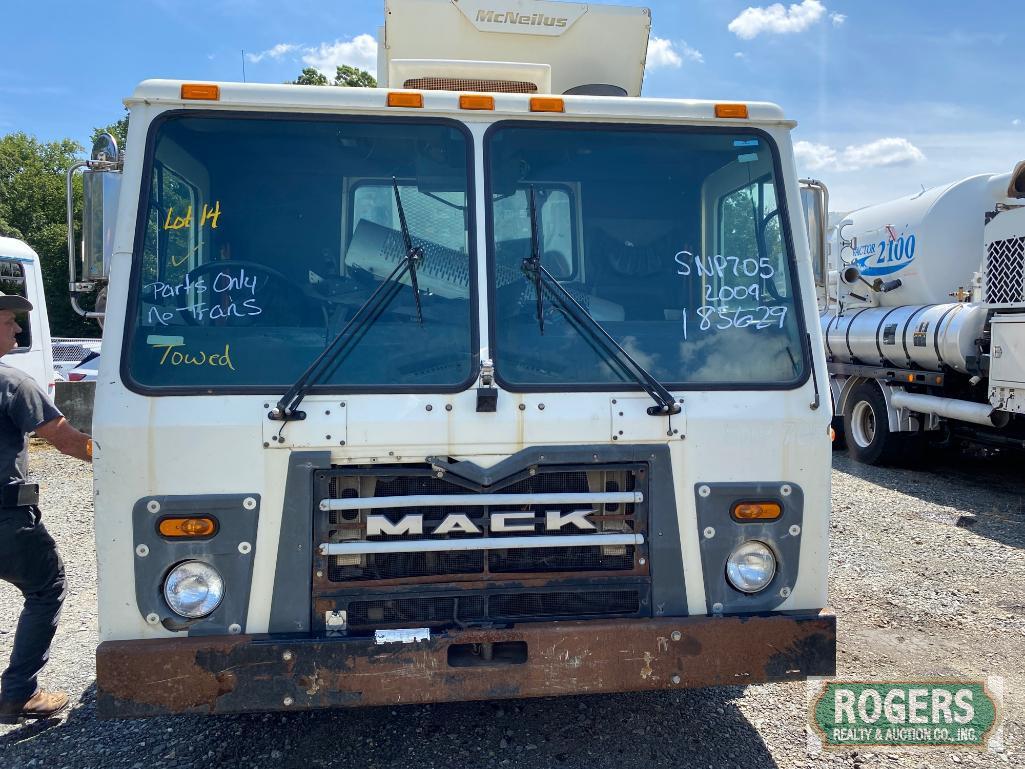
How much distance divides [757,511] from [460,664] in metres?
1.19

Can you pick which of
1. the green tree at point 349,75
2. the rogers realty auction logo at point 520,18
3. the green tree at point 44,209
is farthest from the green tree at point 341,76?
the rogers realty auction logo at point 520,18

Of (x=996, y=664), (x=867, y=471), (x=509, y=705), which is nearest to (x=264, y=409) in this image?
(x=509, y=705)

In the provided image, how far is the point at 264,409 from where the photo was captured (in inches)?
108

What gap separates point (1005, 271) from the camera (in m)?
7.44

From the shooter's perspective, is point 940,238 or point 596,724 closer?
point 596,724

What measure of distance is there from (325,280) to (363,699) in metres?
1.46

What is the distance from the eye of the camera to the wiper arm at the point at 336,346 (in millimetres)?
2701

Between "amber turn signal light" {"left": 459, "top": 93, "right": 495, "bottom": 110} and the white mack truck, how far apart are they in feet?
0.07

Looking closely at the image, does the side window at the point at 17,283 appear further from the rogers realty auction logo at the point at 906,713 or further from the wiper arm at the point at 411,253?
the rogers realty auction logo at the point at 906,713

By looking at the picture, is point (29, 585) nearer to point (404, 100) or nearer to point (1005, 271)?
point (404, 100)

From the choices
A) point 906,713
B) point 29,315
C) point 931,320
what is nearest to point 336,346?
point 906,713

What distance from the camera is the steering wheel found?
2.87m

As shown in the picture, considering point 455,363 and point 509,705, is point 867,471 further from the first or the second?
point 455,363

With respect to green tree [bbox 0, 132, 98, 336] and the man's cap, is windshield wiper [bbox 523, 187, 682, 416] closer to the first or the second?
the man's cap
